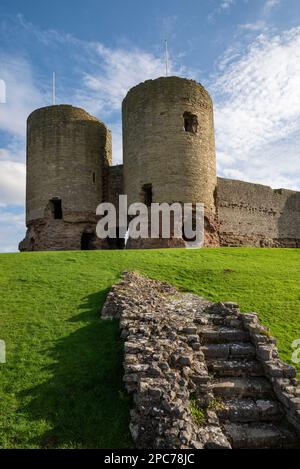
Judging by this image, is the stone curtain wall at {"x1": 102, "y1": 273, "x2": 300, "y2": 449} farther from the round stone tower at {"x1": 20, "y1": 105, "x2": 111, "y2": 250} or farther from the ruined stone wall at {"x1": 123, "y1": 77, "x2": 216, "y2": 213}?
the round stone tower at {"x1": 20, "y1": 105, "x2": 111, "y2": 250}

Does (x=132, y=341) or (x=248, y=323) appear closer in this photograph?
(x=132, y=341)

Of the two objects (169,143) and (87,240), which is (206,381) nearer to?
(169,143)

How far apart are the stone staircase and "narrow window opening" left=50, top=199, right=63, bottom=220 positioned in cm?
2030

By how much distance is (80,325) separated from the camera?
31.7 ft

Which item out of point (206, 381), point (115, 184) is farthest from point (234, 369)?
point (115, 184)

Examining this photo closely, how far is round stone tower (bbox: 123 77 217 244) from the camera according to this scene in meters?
24.1

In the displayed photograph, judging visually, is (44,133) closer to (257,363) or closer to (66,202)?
(66,202)

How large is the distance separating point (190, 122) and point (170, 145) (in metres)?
2.52

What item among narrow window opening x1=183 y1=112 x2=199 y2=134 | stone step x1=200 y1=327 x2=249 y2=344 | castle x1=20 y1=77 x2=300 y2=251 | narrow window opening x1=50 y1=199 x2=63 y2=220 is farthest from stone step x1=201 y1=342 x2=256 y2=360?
narrow window opening x1=50 y1=199 x2=63 y2=220
